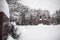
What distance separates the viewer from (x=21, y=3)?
72.1 inches

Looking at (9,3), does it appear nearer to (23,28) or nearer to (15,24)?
(15,24)

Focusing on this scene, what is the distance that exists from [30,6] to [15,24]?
47 cm

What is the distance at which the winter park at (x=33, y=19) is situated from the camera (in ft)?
5.76

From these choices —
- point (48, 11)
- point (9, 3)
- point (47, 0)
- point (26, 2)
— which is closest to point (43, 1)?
point (47, 0)

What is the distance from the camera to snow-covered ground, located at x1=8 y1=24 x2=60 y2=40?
176 cm

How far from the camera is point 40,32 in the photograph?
180cm

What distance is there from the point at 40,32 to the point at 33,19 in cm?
29

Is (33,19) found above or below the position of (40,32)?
above

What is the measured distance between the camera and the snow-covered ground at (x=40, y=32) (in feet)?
5.78

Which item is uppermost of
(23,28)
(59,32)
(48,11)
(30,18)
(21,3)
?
(21,3)

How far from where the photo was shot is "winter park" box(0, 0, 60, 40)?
1.76 m

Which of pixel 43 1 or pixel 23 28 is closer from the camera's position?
pixel 23 28

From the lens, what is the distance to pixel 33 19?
72.0 inches

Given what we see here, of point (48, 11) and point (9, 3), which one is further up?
point (9, 3)
